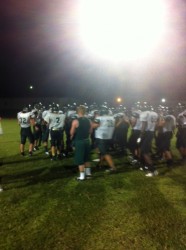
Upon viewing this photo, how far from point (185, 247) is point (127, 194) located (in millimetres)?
2956

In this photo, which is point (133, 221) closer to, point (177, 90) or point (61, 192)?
point (61, 192)

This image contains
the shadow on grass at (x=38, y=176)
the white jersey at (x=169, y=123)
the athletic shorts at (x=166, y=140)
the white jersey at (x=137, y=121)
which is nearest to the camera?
the shadow on grass at (x=38, y=176)

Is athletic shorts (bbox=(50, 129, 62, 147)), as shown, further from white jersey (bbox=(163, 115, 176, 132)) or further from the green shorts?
white jersey (bbox=(163, 115, 176, 132))

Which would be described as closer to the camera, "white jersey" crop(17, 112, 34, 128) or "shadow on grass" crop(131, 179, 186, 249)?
"shadow on grass" crop(131, 179, 186, 249)

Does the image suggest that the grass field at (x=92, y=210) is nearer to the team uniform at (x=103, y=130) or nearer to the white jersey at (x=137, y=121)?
the team uniform at (x=103, y=130)

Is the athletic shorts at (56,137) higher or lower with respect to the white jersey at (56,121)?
lower

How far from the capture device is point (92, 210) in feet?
23.0

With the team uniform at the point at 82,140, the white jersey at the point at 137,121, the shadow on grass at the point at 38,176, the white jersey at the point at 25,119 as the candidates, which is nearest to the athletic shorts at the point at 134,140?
the white jersey at the point at 137,121

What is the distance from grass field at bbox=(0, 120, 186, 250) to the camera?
217 inches

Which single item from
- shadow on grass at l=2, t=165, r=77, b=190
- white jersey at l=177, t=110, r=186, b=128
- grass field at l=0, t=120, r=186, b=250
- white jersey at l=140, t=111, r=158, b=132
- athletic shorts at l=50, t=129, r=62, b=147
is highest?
white jersey at l=140, t=111, r=158, b=132

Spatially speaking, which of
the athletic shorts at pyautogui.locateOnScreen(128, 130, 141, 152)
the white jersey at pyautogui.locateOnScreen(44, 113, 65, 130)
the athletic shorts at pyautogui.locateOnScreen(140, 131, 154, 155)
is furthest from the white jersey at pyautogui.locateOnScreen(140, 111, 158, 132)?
the white jersey at pyautogui.locateOnScreen(44, 113, 65, 130)

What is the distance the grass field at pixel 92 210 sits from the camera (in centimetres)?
552

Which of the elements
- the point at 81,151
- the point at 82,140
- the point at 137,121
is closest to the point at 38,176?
the point at 81,151

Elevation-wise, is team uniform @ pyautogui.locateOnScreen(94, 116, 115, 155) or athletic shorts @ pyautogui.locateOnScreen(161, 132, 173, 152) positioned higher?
team uniform @ pyautogui.locateOnScreen(94, 116, 115, 155)
